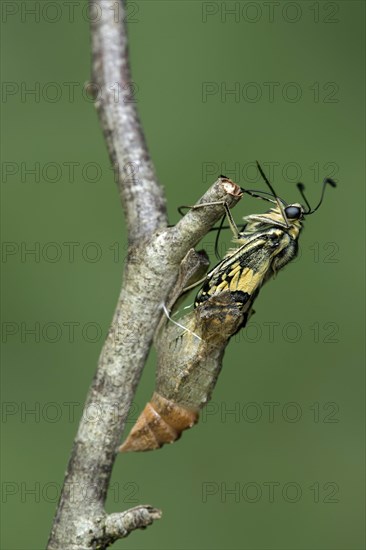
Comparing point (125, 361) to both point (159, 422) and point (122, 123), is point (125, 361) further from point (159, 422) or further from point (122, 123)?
point (122, 123)

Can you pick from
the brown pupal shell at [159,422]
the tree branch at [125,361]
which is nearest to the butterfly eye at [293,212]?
the tree branch at [125,361]

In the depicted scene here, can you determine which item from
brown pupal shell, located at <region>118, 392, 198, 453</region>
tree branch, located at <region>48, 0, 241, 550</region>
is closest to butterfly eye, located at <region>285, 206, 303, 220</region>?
tree branch, located at <region>48, 0, 241, 550</region>

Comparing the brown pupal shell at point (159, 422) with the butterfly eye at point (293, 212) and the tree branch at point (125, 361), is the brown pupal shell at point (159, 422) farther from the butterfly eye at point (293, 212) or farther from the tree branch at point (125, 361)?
the butterfly eye at point (293, 212)

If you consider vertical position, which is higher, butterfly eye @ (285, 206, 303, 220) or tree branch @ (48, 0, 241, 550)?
butterfly eye @ (285, 206, 303, 220)

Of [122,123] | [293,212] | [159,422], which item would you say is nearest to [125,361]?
[159,422]

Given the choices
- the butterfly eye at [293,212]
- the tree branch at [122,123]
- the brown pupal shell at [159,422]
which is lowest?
the brown pupal shell at [159,422]

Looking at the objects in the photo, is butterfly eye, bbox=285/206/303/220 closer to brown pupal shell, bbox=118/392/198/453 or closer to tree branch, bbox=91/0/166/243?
tree branch, bbox=91/0/166/243

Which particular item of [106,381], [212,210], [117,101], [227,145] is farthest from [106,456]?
[227,145]

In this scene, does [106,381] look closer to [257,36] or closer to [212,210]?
[212,210]
